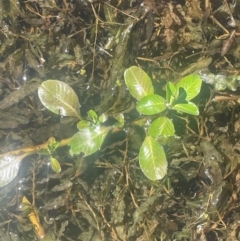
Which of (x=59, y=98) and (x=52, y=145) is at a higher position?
(x=59, y=98)

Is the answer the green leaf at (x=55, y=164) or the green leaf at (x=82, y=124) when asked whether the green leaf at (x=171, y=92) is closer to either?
the green leaf at (x=82, y=124)

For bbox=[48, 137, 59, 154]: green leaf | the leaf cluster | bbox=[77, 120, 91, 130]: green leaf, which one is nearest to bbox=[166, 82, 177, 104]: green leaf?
the leaf cluster

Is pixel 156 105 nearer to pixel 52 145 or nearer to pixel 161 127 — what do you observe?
pixel 161 127

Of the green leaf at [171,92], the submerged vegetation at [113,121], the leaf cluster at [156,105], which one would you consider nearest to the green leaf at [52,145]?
the submerged vegetation at [113,121]

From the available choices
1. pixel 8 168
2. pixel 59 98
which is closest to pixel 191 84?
pixel 59 98

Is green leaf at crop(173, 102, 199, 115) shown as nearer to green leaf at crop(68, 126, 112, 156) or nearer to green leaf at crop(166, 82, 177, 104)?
green leaf at crop(166, 82, 177, 104)

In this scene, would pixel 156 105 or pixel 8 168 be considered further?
pixel 8 168

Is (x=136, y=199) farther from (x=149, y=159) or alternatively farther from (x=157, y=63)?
(x=157, y=63)
